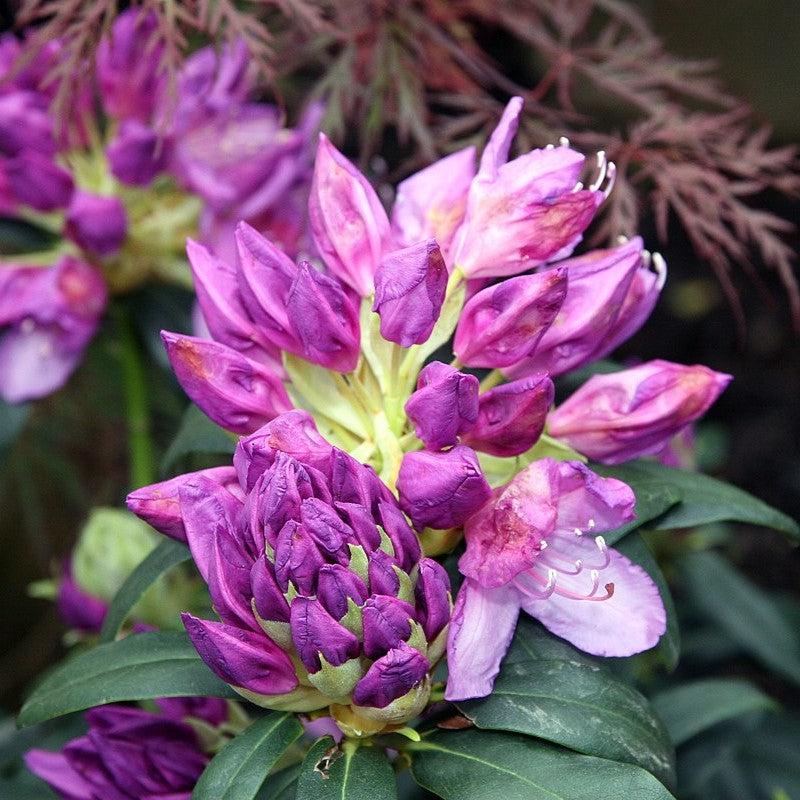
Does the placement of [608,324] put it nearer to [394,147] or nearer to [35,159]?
[35,159]

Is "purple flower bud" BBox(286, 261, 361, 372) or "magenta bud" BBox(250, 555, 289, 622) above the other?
"purple flower bud" BBox(286, 261, 361, 372)

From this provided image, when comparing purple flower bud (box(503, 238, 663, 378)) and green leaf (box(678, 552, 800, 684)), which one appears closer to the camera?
purple flower bud (box(503, 238, 663, 378))

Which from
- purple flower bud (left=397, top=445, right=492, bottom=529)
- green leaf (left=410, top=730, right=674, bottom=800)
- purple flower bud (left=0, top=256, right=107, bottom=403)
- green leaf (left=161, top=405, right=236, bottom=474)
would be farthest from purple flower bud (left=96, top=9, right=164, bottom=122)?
green leaf (left=410, top=730, right=674, bottom=800)

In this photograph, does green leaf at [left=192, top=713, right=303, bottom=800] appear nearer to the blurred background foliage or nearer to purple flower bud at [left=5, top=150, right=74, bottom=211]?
the blurred background foliage

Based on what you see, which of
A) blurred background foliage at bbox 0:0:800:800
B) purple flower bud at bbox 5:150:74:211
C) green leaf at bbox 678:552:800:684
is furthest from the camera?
green leaf at bbox 678:552:800:684

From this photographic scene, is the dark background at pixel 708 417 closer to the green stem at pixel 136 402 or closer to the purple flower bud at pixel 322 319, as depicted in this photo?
the green stem at pixel 136 402

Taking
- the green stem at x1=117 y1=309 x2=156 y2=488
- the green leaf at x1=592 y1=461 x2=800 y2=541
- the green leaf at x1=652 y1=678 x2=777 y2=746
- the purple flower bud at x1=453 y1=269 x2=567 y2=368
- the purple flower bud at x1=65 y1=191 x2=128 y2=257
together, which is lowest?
the green leaf at x1=652 y1=678 x2=777 y2=746

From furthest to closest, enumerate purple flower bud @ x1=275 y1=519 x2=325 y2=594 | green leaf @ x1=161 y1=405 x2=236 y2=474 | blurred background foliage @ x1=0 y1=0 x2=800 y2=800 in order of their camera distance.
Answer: blurred background foliage @ x1=0 y1=0 x2=800 y2=800
green leaf @ x1=161 y1=405 x2=236 y2=474
purple flower bud @ x1=275 y1=519 x2=325 y2=594

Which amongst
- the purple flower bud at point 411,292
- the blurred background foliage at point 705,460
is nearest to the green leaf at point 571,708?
the purple flower bud at point 411,292
